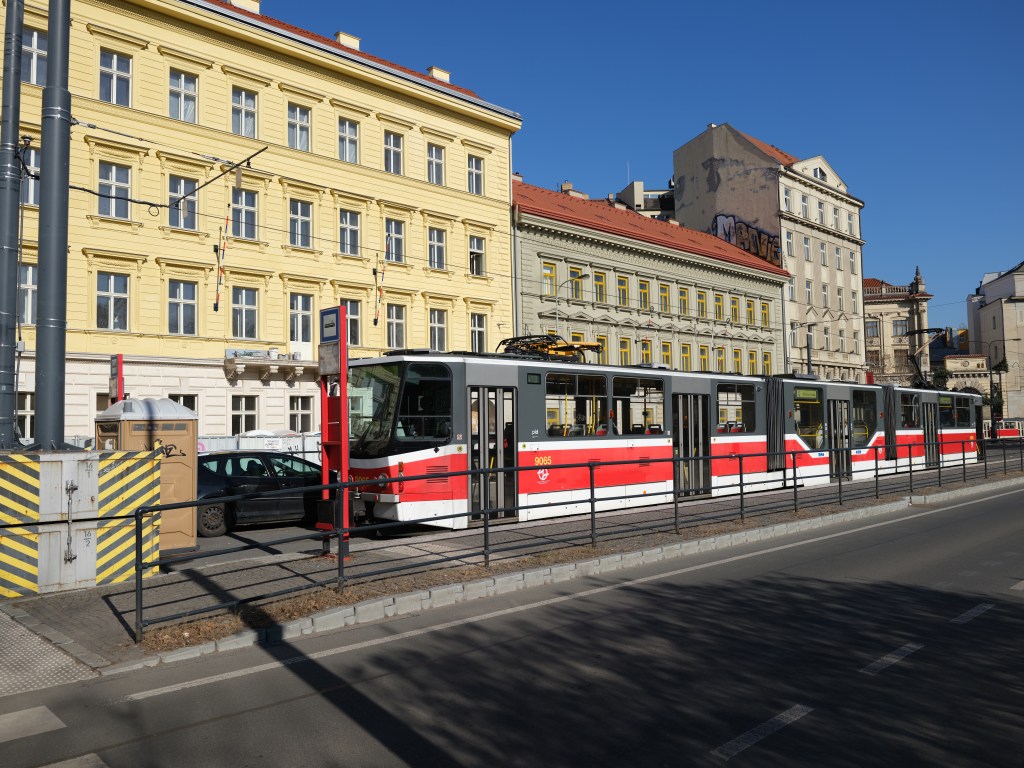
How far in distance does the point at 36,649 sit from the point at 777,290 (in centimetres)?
5114

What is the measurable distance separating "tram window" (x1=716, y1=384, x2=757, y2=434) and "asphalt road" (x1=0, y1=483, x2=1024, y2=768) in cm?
1135

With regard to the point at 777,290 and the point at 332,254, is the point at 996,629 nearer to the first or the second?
the point at 332,254

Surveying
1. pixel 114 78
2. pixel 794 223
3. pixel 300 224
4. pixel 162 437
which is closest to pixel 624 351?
pixel 300 224

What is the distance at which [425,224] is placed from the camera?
3278 cm

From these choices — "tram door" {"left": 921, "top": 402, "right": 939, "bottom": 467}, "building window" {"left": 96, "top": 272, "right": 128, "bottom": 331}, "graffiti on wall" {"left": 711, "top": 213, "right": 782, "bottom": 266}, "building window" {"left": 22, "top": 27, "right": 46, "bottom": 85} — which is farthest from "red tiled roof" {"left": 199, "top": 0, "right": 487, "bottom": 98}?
"graffiti on wall" {"left": 711, "top": 213, "right": 782, "bottom": 266}

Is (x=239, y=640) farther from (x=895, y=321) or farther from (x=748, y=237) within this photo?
(x=895, y=321)

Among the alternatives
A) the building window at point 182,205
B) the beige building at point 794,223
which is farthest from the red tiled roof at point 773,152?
the building window at point 182,205

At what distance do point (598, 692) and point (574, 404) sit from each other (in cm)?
1106

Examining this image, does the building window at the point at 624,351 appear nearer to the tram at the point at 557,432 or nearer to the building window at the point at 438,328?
the building window at the point at 438,328

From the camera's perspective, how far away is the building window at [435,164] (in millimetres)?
33406

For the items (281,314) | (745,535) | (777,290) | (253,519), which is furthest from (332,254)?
(777,290)

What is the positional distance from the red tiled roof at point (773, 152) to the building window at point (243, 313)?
3782 cm

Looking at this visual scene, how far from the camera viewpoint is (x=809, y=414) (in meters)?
23.4

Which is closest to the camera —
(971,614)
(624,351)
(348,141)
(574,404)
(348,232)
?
(971,614)
